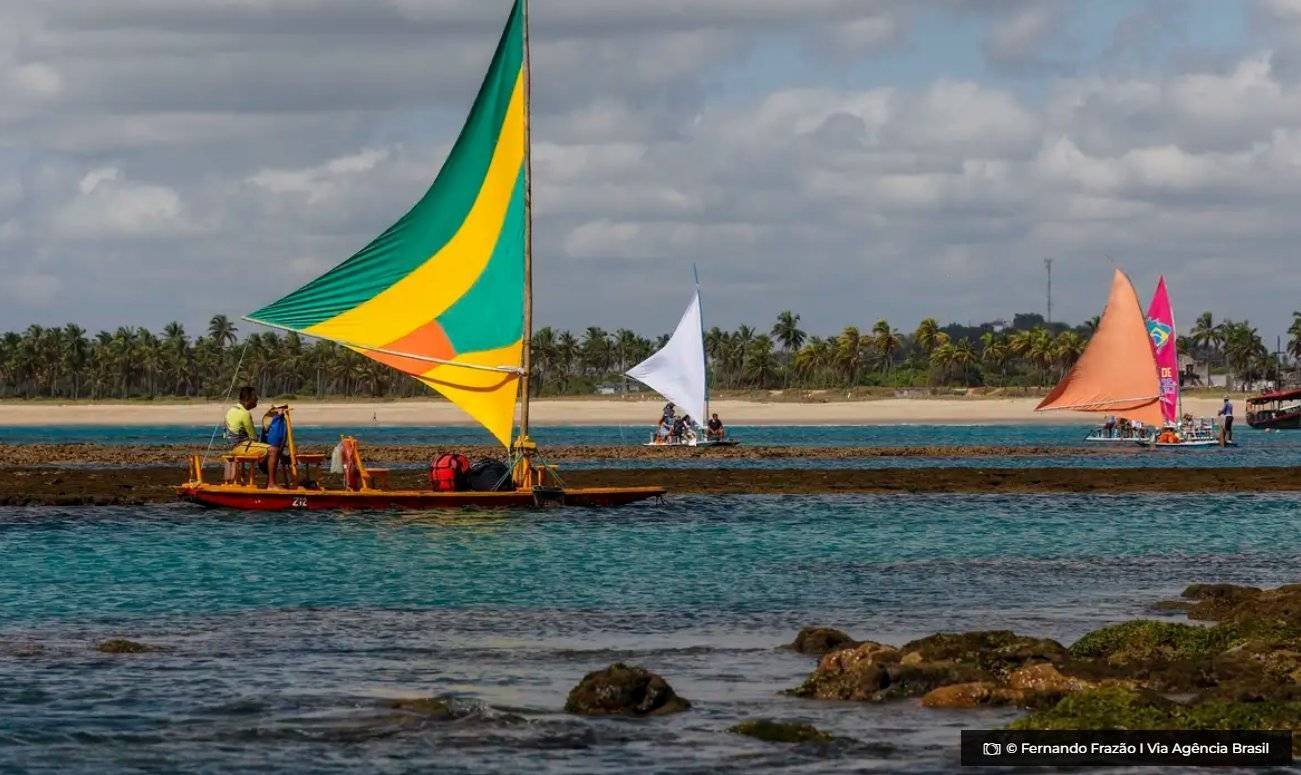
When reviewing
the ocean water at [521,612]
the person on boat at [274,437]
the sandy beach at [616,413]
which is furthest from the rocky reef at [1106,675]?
the sandy beach at [616,413]

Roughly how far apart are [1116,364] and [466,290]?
159 feet

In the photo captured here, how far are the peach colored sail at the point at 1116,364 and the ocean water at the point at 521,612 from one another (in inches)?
1327

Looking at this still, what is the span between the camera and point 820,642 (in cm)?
2094

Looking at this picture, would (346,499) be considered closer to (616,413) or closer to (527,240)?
(527,240)

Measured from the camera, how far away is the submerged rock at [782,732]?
15.7 metres

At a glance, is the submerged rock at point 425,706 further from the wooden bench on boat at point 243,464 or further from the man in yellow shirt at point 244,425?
the wooden bench on boat at point 243,464

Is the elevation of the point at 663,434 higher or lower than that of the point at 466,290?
lower

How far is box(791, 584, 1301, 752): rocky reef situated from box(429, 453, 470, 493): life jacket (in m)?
17.7

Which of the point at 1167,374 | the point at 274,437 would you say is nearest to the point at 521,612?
the point at 274,437

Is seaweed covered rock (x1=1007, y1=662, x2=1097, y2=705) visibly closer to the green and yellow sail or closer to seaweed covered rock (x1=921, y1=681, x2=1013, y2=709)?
seaweed covered rock (x1=921, y1=681, x2=1013, y2=709)

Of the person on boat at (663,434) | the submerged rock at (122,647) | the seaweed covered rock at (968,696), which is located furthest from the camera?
the person on boat at (663,434)

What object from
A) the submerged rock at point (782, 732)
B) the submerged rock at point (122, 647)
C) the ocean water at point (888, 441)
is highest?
the ocean water at point (888, 441)

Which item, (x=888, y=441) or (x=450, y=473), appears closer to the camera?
(x=450, y=473)

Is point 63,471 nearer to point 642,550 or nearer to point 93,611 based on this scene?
point 642,550
